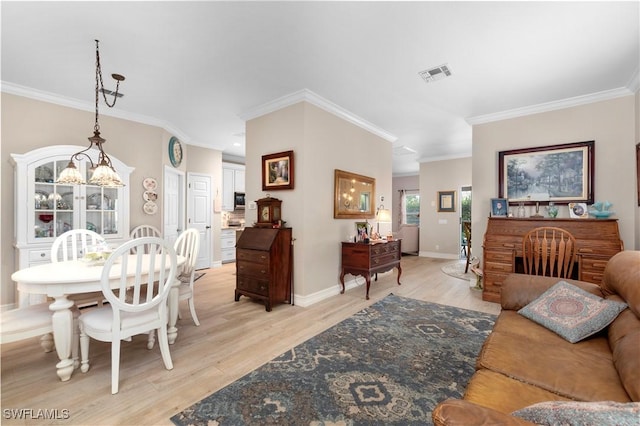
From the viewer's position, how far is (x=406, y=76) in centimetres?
318

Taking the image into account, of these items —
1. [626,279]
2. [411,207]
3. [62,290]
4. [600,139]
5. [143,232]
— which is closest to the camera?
[626,279]

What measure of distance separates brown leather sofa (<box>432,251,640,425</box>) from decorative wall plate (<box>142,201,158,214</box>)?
4798mm

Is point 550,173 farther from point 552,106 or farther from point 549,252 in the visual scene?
point 549,252

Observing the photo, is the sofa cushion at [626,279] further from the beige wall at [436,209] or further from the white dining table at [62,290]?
the beige wall at [436,209]

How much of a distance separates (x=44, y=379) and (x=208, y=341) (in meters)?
1.13

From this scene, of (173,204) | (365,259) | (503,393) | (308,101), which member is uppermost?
(308,101)

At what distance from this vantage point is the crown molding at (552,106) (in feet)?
11.5

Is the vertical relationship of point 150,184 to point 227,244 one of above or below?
above

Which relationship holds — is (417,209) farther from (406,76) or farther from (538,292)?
(538,292)

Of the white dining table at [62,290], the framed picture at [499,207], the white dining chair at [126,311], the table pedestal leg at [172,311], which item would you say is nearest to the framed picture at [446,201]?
the framed picture at [499,207]

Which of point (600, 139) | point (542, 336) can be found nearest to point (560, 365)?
point (542, 336)

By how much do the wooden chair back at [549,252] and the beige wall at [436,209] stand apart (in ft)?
13.0

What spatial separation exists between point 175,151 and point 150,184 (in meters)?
1.02

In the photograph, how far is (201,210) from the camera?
20.1 ft
